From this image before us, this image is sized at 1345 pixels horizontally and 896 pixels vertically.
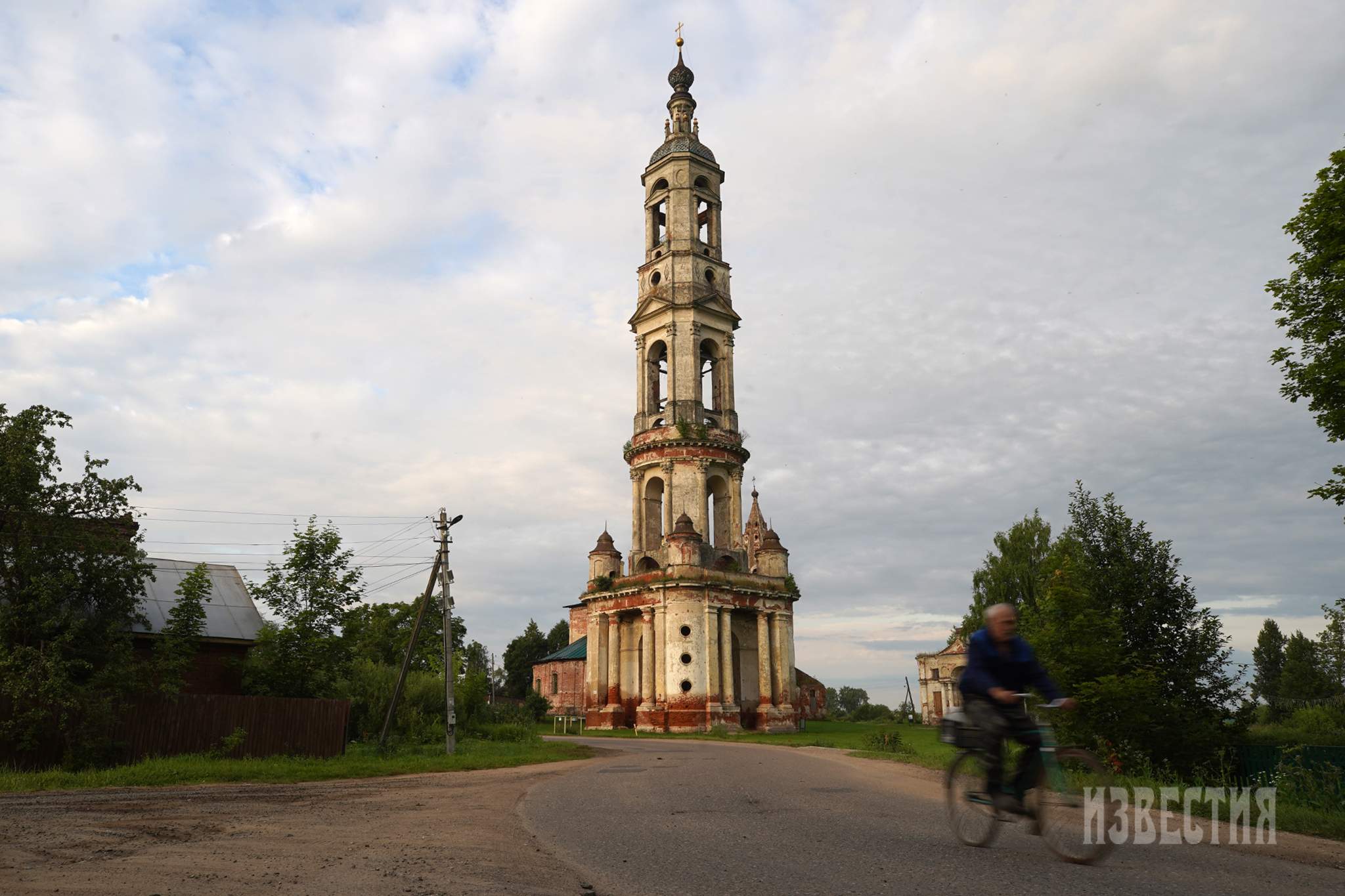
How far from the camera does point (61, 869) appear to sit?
7.89 m

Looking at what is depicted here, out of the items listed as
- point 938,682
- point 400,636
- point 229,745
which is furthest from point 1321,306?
point 938,682

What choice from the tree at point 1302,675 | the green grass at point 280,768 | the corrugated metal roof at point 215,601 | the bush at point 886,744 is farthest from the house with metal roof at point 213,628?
the tree at point 1302,675

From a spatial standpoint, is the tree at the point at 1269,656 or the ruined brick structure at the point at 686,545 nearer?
the ruined brick structure at the point at 686,545

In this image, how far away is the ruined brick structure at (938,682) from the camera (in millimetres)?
71375

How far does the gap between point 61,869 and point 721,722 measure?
38.9m

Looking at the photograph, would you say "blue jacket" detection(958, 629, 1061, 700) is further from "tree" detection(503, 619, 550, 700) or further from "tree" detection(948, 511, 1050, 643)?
"tree" detection(503, 619, 550, 700)

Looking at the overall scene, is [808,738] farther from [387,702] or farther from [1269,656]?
[1269,656]

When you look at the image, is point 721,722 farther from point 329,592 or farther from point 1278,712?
point 1278,712

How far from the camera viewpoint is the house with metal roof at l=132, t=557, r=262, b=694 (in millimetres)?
24266

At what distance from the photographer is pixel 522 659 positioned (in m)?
104

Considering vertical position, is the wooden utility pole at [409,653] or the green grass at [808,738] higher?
the wooden utility pole at [409,653]

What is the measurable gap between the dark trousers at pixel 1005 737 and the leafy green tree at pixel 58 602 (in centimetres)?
1919

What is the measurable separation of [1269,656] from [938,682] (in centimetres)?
4767

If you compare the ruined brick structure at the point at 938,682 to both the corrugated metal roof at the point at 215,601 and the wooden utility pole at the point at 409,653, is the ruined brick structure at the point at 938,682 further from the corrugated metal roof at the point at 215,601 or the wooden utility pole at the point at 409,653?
the corrugated metal roof at the point at 215,601
